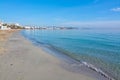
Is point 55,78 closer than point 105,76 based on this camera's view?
Yes

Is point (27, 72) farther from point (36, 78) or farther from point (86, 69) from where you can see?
point (86, 69)

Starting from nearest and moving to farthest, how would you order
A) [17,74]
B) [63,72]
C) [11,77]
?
1. [11,77]
2. [17,74]
3. [63,72]

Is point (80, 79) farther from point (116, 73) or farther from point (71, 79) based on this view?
point (116, 73)

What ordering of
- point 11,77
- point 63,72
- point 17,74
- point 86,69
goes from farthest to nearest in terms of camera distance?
point 86,69
point 63,72
point 17,74
point 11,77

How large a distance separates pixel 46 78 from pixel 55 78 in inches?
18.3

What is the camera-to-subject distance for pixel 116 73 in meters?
10.1

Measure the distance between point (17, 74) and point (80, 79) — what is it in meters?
3.41

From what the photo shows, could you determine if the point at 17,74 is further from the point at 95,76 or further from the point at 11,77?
the point at 95,76

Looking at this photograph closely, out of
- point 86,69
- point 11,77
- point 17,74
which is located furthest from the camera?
point 86,69

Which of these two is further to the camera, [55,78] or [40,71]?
[40,71]

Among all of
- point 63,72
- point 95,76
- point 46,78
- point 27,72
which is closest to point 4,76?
point 27,72

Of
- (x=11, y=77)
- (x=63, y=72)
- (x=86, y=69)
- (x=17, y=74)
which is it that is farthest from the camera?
(x=86, y=69)

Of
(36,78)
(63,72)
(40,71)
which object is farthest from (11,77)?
(63,72)

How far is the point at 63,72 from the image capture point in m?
10.1
